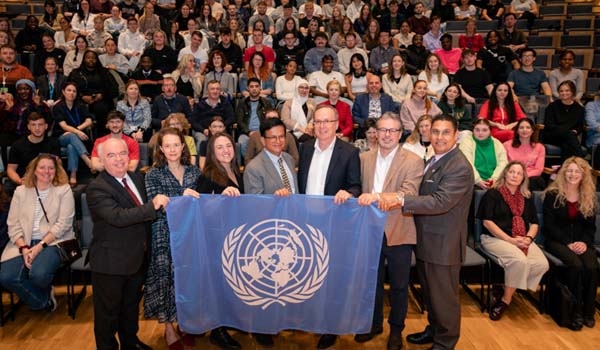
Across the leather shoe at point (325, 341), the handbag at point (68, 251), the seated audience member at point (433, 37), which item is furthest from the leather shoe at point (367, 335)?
the seated audience member at point (433, 37)

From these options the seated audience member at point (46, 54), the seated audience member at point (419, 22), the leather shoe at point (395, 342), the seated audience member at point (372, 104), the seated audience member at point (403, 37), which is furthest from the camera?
the seated audience member at point (419, 22)

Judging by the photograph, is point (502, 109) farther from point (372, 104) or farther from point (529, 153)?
point (372, 104)

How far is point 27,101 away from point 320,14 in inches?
235

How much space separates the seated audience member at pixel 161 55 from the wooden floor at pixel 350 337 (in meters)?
4.70

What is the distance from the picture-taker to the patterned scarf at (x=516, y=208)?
4.63 meters

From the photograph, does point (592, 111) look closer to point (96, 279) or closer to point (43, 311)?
point (96, 279)

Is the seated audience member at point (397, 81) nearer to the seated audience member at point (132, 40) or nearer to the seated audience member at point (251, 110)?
the seated audience member at point (251, 110)

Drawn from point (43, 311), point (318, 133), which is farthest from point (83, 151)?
point (318, 133)

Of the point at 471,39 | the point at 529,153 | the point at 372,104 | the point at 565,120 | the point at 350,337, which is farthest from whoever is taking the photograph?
the point at 471,39

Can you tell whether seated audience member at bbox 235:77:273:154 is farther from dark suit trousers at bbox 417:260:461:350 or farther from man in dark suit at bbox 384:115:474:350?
dark suit trousers at bbox 417:260:461:350

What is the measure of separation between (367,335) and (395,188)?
122 cm

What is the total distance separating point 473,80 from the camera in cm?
796

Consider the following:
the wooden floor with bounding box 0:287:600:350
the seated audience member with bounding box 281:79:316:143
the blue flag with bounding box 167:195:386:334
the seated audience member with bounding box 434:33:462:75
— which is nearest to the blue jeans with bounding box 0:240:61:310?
the wooden floor with bounding box 0:287:600:350

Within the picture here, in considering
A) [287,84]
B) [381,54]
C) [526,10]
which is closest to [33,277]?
[287,84]
